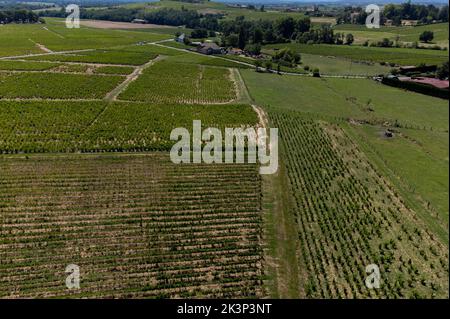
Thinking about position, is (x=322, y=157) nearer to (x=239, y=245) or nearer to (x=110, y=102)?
(x=239, y=245)

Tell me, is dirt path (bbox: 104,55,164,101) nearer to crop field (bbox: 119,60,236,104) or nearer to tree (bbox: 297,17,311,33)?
crop field (bbox: 119,60,236,104)

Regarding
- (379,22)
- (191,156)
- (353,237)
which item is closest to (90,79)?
(191,156)

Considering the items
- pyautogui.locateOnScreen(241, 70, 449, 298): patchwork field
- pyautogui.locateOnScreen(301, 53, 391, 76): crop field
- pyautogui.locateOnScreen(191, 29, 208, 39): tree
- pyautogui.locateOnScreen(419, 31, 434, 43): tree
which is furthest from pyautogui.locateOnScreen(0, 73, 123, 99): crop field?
pyautogui.locateOnScreen(419, 31, 434, 43): tree

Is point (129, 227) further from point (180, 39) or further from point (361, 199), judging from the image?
point (180, 39)

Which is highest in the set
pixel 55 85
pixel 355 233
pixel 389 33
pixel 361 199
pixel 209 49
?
pixel 389 33

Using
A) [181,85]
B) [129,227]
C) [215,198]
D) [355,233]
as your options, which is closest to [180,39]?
[181,85]

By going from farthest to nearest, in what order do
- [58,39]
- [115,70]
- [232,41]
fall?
1. [232,41]
2. [58,39]
3. [115,70]

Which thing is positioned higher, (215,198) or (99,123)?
(99,123)
